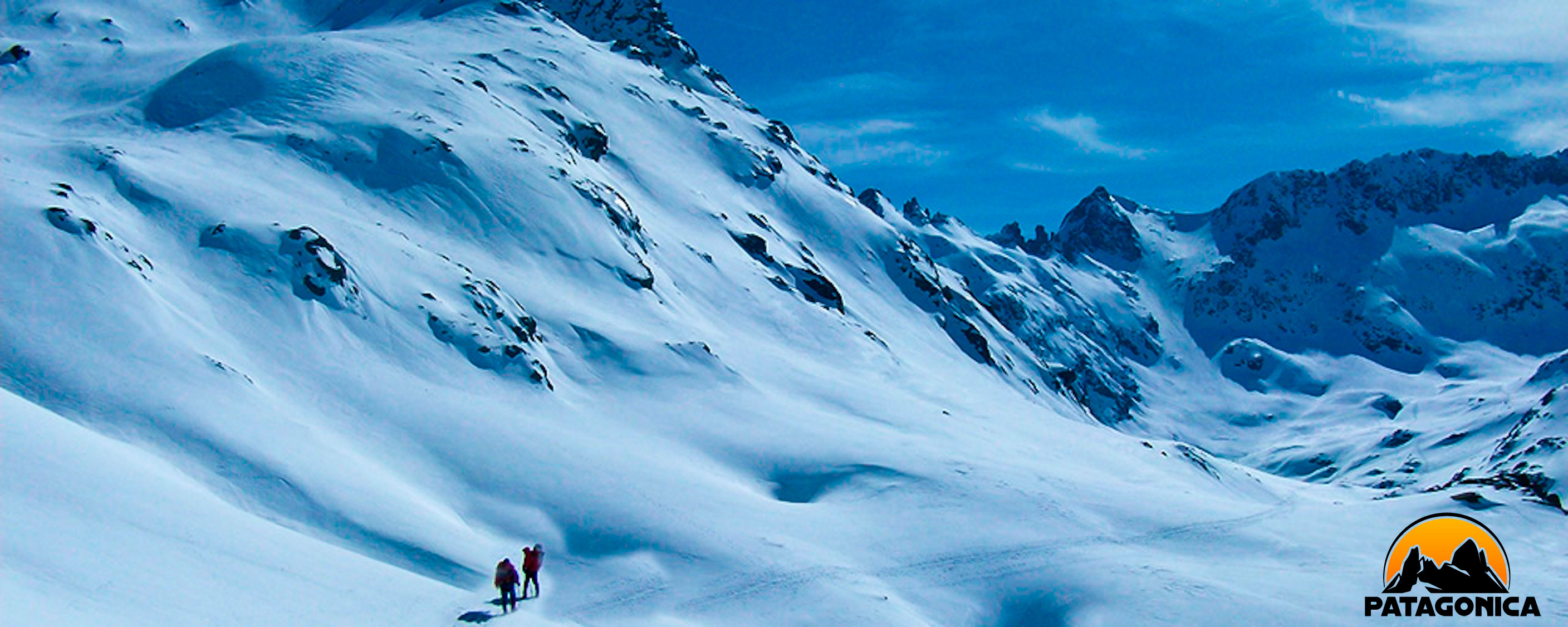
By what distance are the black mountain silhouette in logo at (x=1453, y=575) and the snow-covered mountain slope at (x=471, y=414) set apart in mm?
1312

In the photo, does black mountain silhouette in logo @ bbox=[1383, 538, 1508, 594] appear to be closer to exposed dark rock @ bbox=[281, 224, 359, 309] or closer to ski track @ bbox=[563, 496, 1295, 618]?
ski track @ bbox=[563, 496, 1295, 618]

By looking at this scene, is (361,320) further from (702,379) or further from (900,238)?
(900,238)

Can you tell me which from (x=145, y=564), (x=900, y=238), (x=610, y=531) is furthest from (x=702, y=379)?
(x=900, y=238)

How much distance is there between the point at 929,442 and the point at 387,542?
32942 millimetres

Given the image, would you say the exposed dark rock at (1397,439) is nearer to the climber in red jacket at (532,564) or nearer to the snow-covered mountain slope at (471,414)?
the snow-covered mountain slope at (471,414)

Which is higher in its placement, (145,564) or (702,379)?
(702,379)

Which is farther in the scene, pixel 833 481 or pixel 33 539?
pixel 833 481

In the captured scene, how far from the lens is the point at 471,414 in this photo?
46.0 m

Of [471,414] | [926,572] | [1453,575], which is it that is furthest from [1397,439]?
[471,414]

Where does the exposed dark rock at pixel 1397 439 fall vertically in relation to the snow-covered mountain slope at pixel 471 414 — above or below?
above

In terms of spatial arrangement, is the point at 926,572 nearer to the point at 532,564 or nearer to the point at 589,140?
the point at 532,564

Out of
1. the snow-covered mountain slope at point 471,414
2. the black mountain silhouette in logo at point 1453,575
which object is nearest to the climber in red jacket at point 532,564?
the snow-covered mountain slope at point 471,414

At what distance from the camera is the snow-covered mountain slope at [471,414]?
2795 cm

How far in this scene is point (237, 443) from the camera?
33.4 metres
